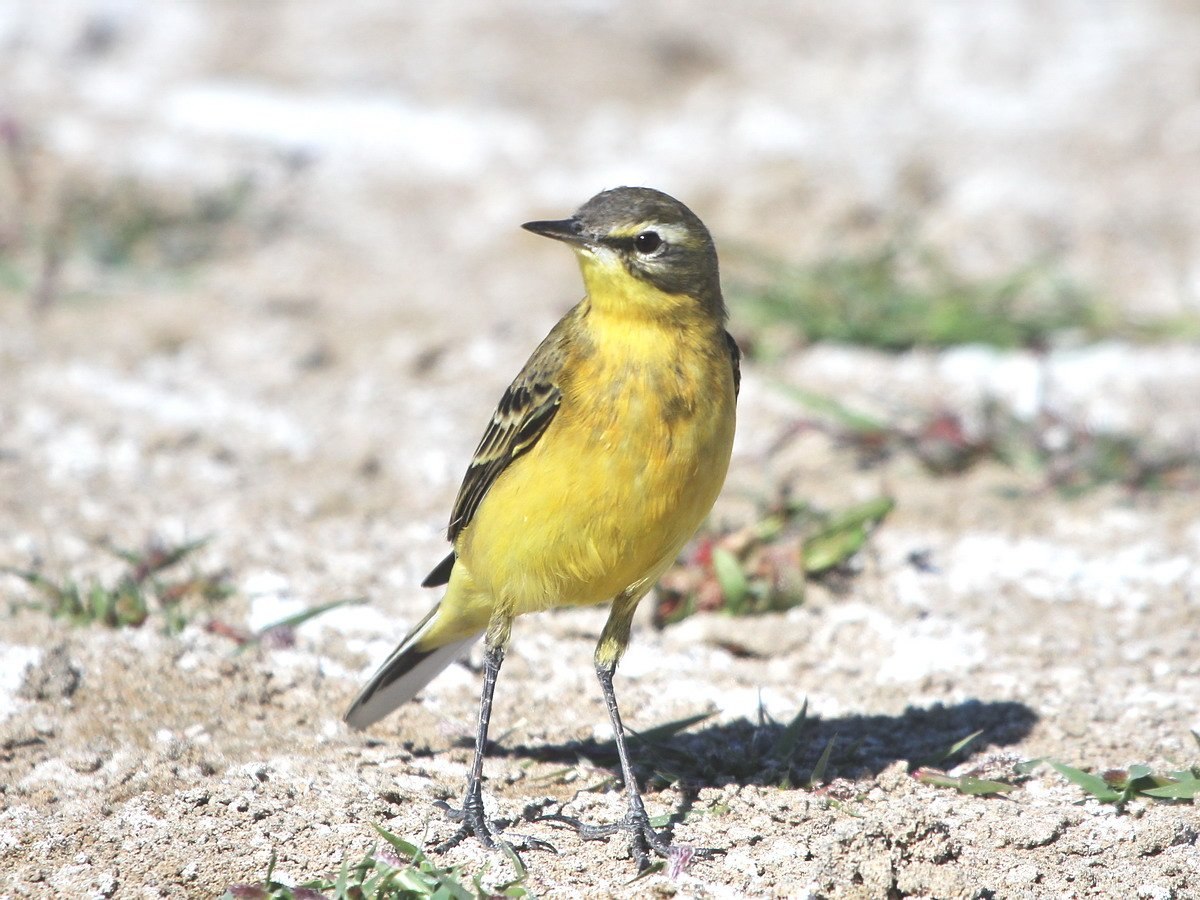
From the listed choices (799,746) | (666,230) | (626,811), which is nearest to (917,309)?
(799,746)

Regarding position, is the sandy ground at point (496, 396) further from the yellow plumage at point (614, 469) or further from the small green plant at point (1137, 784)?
the yellow plumage at point (614, 469)

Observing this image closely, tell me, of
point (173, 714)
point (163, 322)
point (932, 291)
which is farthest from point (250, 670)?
point (932, 291)

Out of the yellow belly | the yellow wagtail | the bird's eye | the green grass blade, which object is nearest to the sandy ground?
the green grass blade

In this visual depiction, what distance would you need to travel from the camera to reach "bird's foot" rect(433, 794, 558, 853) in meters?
4.27

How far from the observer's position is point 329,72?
1215 centimetres

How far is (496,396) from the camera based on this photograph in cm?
833

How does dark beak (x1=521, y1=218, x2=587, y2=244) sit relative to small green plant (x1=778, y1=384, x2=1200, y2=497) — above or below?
above

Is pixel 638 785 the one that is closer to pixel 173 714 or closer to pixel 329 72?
pixel 173 714

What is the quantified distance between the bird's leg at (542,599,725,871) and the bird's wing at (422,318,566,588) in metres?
0.64

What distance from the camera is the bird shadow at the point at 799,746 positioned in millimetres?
4852

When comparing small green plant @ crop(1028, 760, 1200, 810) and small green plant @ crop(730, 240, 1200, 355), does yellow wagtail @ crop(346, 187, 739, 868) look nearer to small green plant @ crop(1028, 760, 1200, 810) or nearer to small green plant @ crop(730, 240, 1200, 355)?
small green plant @ crop(1028, 760, 1200, 810)

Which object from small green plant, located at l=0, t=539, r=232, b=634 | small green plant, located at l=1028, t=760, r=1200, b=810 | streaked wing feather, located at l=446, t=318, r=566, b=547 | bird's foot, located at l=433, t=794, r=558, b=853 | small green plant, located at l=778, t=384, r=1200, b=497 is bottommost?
small green plant, located at l=1028, t=760, r=1200, b=810

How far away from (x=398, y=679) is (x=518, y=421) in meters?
1.08

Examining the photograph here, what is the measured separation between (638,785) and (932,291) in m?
5.12
